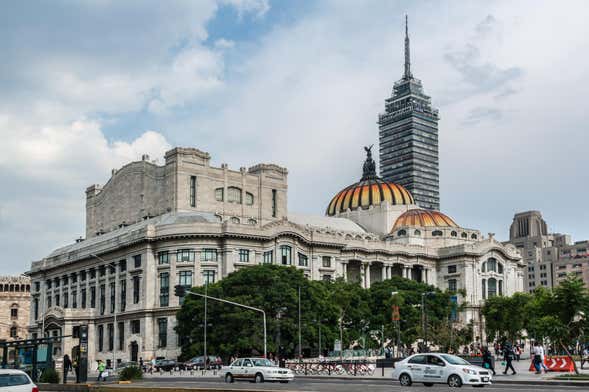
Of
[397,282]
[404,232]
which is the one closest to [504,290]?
[404,232]

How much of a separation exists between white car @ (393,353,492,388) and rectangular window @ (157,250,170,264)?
74.8 m

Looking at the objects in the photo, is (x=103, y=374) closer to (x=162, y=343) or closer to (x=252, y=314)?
(x=252, y=314)

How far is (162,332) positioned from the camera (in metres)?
118

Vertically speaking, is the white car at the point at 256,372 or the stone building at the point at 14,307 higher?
the stone building at the point at 14,307

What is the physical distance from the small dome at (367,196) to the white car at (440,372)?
122146 mm

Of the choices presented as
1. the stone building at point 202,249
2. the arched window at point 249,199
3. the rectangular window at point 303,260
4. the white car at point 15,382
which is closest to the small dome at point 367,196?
the stone building at point 202,249

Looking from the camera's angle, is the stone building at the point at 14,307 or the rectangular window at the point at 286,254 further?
the stone building at the point at 14,307

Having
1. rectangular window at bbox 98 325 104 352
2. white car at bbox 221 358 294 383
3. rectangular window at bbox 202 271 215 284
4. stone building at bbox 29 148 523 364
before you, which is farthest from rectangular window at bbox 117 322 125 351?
white car at bbox 221 358 294 383

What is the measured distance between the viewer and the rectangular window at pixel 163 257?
11900 cm

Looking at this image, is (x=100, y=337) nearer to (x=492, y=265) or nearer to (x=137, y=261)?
(x=137, y=261)

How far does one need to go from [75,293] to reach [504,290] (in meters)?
75.2

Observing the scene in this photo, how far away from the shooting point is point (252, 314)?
310 ft

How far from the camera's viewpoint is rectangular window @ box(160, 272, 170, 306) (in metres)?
118

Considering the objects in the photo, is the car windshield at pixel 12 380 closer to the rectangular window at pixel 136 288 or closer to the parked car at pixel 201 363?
the parked car at pixel 201 363
